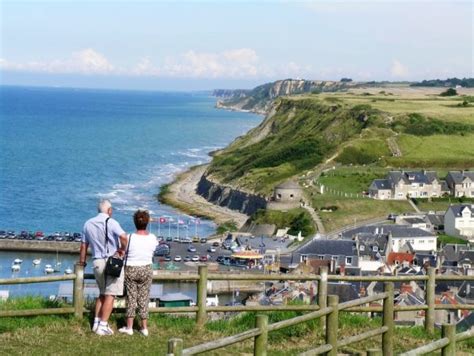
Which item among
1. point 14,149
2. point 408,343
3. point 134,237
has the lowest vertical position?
point 14,149

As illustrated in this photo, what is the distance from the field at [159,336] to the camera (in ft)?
38.1

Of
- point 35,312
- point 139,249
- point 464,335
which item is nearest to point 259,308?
point 139,249

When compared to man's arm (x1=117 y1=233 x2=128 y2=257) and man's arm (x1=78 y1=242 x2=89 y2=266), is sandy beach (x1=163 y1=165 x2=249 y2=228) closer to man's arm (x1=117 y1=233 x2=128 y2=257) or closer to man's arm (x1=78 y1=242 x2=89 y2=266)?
man's arm (x1=78 y1=242 x2=89 y2=266)

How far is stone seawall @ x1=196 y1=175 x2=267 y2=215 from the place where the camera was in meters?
97.6

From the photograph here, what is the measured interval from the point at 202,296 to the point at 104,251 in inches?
60.1

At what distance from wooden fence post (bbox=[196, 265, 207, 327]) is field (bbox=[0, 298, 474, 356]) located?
116mm

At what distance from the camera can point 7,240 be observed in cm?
7138

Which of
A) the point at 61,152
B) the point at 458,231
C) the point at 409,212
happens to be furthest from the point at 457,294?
the point at 61,152

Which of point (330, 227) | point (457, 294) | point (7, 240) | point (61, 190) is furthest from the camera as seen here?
point (61, 190)

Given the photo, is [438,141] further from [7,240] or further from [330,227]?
[7,240]

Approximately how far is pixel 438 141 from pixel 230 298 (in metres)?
76.8

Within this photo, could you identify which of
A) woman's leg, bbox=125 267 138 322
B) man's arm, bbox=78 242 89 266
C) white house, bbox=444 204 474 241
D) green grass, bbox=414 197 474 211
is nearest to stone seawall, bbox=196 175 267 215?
green grass, bbox=414 197 474 211

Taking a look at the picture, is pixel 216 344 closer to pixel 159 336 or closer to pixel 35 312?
pixel 159 336

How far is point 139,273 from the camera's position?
475 inches
